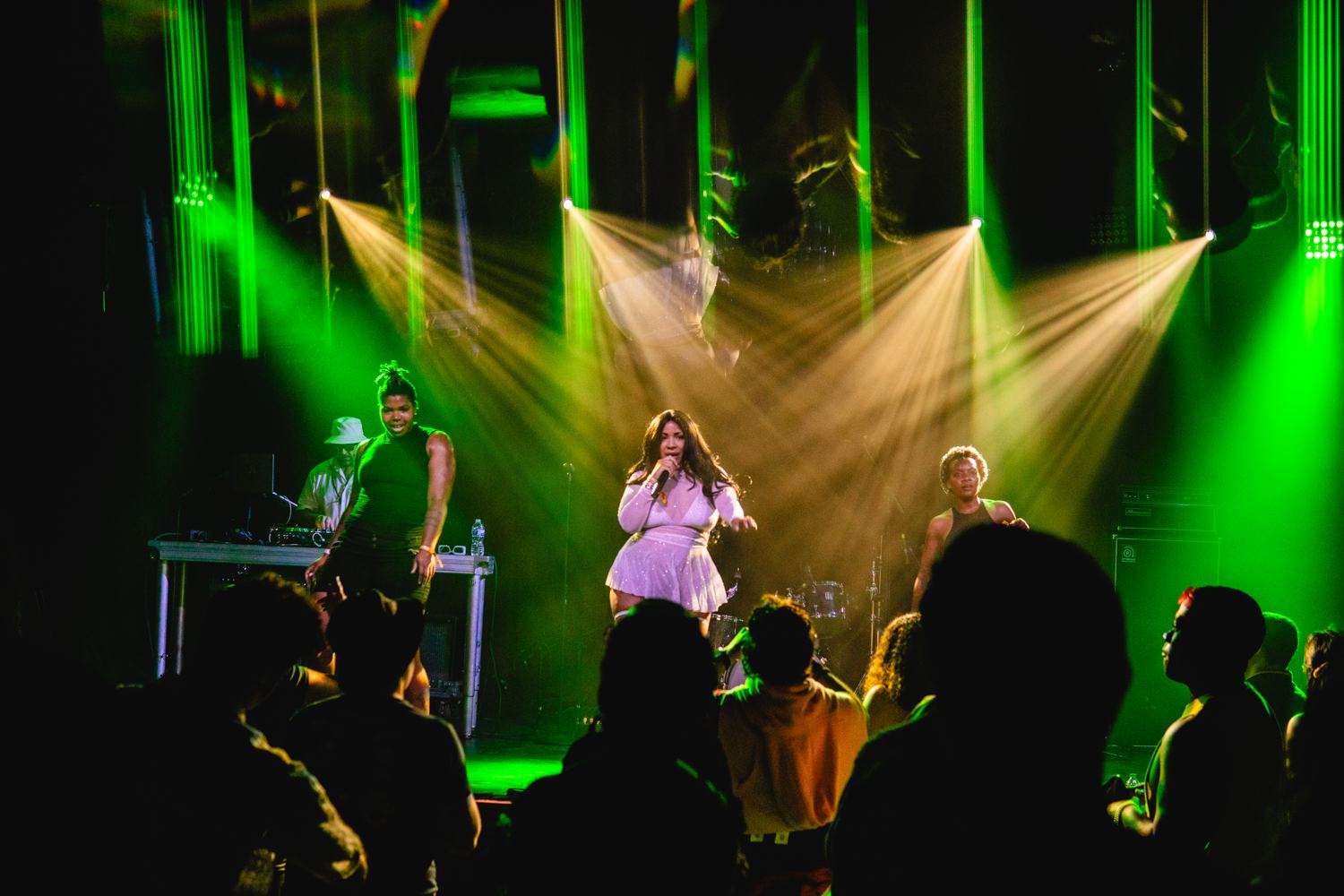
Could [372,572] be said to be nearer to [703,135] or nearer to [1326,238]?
[703,135]

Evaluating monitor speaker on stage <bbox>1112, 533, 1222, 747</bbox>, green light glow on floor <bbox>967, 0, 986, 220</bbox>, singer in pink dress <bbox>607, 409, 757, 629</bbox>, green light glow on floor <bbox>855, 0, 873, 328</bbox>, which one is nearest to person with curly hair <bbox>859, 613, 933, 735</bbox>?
singer in pink dress <bbox>607, 409, 757, 629</bbox>

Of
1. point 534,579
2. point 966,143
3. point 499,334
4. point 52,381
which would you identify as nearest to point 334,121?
point 499,334

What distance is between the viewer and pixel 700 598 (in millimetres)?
5527

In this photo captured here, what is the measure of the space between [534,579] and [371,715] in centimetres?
615

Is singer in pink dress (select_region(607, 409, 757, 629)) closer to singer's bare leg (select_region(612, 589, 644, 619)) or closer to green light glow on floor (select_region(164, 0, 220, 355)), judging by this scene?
singer's bare leg (select_region(612, 589, 644, 619))

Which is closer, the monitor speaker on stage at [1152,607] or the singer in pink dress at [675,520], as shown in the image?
the singer in pink dress at [675,520]

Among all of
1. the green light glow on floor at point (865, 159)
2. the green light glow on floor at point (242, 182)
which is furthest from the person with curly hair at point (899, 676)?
the green light glow on floor at point (242, 182)

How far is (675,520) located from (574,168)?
3.34 m

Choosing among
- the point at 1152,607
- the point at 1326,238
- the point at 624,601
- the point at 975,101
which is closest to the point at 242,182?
the point at 624,601

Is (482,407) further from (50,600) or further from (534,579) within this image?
(50,600)

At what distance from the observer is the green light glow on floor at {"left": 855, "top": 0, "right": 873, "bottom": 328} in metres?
6.36

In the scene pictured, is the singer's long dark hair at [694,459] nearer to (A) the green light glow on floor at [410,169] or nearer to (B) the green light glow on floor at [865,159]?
(B) the green light glow on floor at [865,159]

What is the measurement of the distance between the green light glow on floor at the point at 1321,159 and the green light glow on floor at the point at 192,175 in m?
7.35

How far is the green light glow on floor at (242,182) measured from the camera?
281 inches
